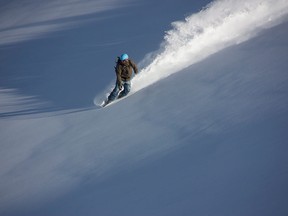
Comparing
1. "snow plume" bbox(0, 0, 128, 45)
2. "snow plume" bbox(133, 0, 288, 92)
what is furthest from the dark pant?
"snow plume" bbox(0, 0, 128, 45)

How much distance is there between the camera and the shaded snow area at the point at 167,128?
17.0 ft

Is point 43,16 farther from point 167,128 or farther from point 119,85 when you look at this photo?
point 167,128

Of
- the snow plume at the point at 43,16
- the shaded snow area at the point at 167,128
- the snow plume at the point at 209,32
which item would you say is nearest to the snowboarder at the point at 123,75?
the shaded snow area at the point at 167,128

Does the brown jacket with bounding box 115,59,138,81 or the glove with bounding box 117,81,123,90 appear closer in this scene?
the brown jacket with bounding box 115,59,138,81

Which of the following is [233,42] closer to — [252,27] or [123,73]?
[252,27]

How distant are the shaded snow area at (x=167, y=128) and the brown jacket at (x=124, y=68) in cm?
74

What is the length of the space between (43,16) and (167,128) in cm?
958

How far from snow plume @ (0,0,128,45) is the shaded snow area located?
8.09 ft

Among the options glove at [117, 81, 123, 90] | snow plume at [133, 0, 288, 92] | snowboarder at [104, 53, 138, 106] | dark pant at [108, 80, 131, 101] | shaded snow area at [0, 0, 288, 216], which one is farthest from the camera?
snow plume at [133, 0, 288, 92]

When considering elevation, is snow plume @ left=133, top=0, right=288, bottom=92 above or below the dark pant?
above

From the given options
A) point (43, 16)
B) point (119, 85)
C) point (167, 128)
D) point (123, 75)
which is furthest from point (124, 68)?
point (43, 16)

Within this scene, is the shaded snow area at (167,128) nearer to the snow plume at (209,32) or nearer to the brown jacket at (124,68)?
the snow plume at (209,32)

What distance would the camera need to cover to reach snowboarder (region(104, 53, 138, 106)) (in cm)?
753

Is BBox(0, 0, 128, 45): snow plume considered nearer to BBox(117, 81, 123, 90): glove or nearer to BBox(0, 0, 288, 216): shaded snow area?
BBox(0, 0, 288, 216): shaded snow area
